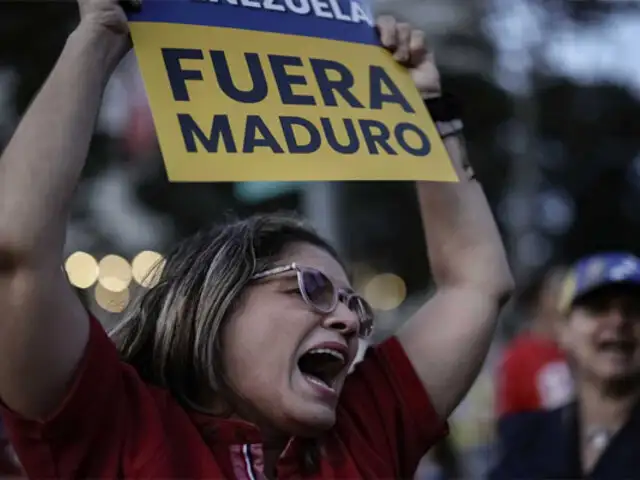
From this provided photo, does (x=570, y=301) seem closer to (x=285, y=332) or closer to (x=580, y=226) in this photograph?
(x=285, y=332)

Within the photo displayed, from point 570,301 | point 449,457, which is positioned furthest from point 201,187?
point 570,301

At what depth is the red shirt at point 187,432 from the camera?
170 centimetres

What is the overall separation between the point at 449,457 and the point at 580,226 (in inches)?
480

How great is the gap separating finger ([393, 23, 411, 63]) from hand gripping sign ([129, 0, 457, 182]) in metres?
0.02

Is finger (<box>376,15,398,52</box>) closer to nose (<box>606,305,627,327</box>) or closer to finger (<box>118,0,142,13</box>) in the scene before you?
finger (<box>118,0,142,13</box>)

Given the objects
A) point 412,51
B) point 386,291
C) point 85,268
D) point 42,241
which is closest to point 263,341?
point 42,241

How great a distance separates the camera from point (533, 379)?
4.91 metres

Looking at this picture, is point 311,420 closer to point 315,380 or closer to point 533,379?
point 315,380

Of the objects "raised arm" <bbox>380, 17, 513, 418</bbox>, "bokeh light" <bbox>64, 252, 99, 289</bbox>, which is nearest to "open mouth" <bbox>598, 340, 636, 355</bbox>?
"raised arm" <bbox>380, 17, 513, 418</bbox>

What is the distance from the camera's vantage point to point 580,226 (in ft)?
58.9

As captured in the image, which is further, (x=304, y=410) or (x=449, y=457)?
(x=449, y=457)

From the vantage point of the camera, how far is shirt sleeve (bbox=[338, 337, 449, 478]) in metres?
2.06

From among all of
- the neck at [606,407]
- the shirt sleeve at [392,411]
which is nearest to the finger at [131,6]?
the shirt sleeve at [392,411]

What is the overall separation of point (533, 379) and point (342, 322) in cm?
309
